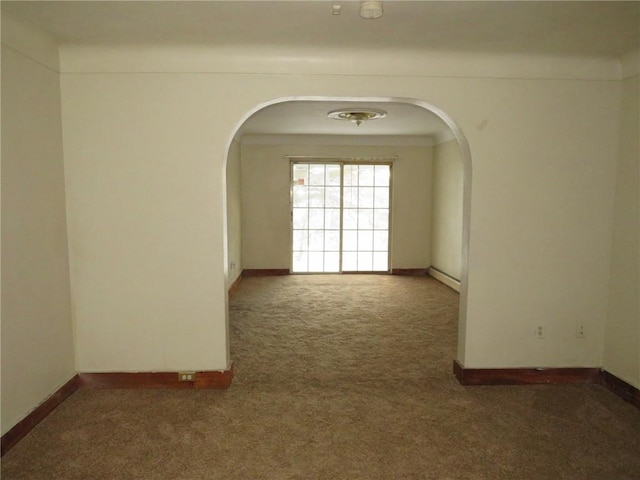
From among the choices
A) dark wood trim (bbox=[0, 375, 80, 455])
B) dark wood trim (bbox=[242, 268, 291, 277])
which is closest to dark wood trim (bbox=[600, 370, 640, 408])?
dark wood trim (bbox=[0, 375, 80, 455])

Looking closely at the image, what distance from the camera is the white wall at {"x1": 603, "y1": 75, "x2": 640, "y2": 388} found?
2.96 m

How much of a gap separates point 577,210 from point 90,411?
360 centimetres

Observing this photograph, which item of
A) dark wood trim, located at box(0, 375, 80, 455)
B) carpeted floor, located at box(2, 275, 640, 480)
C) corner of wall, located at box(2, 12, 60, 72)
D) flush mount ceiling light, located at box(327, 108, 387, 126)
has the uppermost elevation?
flush mount ceiling light, located at box(327, 108, 387, 126)

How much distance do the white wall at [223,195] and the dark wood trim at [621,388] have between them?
234mm

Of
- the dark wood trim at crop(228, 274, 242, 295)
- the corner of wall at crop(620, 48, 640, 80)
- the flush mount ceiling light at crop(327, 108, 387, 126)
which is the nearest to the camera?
the corner of wall at crop(620, 48, 640, 80)

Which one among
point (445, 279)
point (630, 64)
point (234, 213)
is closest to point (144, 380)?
point (234, 213)

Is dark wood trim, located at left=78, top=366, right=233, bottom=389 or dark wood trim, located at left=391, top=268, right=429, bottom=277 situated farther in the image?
dark wood trim, located at left=391, top=268, right=429, bottom=277

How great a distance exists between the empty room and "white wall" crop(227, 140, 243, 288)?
2906mm

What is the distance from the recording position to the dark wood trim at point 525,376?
3.25 m

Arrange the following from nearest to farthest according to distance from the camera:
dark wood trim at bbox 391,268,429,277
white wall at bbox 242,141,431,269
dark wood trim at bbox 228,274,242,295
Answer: dark wood trim at bbox 228,274,242,295 < white wall at bbox 242,141,431,269 < dark wood trim at bbox 391,268,429,277

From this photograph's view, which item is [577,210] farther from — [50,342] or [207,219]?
[50,342]

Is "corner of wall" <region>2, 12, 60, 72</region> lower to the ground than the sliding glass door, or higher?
higher

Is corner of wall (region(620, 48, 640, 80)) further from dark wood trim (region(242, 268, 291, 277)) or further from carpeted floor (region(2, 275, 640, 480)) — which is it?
dark wood trim (region(242, 268, 291, 277))

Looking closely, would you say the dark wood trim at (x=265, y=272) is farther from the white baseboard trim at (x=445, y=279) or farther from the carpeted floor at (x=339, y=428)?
the carpeted floor at (x=339, y=428)
